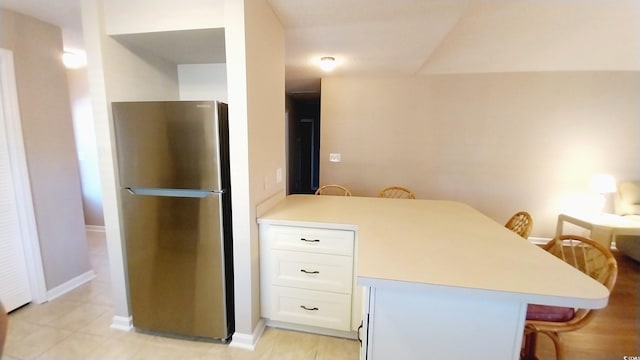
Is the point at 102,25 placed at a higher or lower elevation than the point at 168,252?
higher

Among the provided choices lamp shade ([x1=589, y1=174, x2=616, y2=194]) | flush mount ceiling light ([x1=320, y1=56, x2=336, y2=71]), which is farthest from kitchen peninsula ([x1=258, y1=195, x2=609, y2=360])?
lamp shade ([x1=589, y1=174, x2=616, y2=194])

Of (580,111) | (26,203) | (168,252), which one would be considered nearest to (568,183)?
(580,111)

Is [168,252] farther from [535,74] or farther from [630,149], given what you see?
[630,149]

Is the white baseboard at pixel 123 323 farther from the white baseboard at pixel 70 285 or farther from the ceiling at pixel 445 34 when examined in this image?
the ceiling at pixel 445 34

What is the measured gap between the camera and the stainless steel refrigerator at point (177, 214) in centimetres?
158

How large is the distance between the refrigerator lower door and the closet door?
3.56ft

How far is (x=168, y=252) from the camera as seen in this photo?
1.72 metres

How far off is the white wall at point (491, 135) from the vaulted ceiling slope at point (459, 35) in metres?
0.22

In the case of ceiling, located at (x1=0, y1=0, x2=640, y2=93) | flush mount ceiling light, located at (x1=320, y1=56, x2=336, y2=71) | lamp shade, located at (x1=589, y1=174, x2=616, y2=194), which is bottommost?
lamp shade, located at (x1=589, y1=174, x2=616, y2=194)

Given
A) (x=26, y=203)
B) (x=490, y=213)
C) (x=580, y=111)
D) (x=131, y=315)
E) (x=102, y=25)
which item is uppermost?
(x=102, y=25)

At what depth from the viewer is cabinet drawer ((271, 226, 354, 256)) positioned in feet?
5.50

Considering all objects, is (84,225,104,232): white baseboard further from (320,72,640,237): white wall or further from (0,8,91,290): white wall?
(320,72,640,237): white wall

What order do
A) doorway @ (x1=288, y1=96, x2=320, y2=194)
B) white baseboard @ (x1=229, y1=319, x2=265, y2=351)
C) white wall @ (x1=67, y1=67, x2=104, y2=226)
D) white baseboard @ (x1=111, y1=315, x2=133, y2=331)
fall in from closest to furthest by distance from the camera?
1. white baseboard @ (x1=229, y1=319, x2=265, y2=351)
2. white baseboard @ (x1=111, y1=315, x2=133, y2=331)
3. white wall @ (x1=67, y1=67, x2=104, y2=226)
4. doorway @ (x1=288, y1=96, x2=320, y2=194)

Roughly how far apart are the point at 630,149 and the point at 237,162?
16.0 ft
